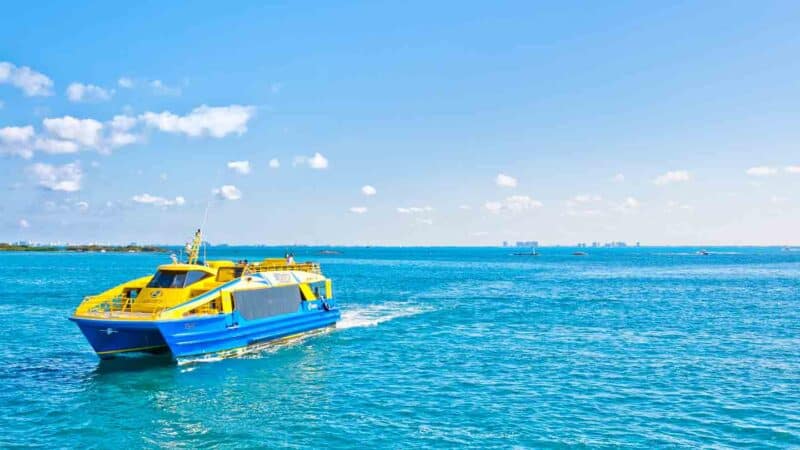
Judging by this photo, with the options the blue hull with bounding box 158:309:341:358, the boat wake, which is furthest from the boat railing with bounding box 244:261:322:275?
the boat wake

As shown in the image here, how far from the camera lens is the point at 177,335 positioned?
28312 mm

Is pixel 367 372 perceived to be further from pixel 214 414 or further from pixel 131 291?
pixel 131 291

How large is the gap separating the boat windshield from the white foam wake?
13.4 meters

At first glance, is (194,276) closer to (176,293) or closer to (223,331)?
(176,293)

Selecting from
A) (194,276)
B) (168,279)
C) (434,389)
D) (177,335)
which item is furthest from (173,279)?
(434,389)

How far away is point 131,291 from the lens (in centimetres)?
3209

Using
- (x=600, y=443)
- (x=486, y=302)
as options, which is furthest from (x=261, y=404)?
(x=486, y=302)

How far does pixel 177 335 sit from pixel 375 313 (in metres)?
24.0

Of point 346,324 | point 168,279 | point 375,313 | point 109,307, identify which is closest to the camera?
point 168,279

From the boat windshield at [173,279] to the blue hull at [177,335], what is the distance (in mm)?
2559

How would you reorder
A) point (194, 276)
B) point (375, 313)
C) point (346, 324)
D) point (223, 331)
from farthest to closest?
1. point (375, 313)
2. point (346, 324)
3. point (194, 276)
4. point (223, 331)

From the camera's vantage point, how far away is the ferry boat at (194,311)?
92.8ft

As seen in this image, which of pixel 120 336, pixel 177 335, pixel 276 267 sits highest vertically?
pixel 276 267

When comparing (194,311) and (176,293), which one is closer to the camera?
(194,311)
